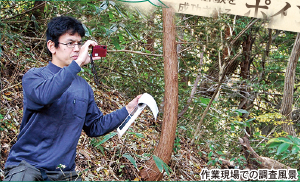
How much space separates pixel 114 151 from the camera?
158 inches

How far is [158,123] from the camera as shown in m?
5.41

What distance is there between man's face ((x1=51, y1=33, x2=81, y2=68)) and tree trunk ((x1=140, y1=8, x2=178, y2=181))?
67.9 inches

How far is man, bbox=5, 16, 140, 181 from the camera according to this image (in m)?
1.88

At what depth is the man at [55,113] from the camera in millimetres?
1875

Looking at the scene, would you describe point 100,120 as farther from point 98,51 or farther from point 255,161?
point 255,161

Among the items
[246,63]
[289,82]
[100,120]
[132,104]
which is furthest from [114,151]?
[246,63]

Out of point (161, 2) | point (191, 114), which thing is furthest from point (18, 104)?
point (191, 114)

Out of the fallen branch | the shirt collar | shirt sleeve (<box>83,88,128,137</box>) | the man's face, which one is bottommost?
the fallen branch

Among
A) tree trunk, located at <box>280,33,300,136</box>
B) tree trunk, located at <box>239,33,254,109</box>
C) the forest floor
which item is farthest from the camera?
tree trunk, located at <box>239,33,254,109</box>

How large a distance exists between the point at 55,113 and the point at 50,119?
2.0 inches

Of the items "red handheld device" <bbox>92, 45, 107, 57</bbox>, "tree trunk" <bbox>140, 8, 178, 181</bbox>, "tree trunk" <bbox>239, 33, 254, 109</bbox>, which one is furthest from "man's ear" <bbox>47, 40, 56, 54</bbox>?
"tree trunk" <bbox>239, 33, 254, 109</bbox>

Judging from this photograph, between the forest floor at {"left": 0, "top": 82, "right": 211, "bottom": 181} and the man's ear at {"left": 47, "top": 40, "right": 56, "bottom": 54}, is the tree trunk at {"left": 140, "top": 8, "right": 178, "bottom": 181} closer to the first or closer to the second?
the forest floor at {"left": 0, "top": 82, "right": 211, "bottom": 181}

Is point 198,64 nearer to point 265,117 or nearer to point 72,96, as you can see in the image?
point 265,117

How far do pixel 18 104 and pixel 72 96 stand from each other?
80.6 inches
